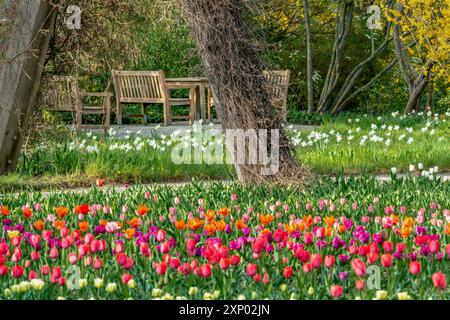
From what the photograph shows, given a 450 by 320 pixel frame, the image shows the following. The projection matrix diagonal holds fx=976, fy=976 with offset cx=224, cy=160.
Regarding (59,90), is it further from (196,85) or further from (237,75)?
(196,85)

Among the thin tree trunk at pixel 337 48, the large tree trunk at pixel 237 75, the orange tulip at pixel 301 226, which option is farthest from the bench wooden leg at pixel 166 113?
the orange tulip at pixel 301 226

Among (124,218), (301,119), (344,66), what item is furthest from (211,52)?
(344,66)

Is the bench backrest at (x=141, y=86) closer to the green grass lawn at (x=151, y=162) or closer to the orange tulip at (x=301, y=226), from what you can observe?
the green grass lawn at (x=151, y=162)

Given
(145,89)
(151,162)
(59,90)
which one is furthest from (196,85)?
(59,90)

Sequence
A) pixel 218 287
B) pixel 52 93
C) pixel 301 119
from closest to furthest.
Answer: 1. pixel 218 287
2. pixel 52 93
3. pixel 301 119

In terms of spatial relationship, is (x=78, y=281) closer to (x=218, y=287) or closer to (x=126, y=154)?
(x=218, y=287)

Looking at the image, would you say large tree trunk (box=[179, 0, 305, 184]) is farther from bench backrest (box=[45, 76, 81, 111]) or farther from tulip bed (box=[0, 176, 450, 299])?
bench backrest (box=[45, 76, 81, 111])

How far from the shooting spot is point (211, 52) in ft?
25.1

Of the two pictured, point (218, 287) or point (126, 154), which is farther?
point (126, 154)

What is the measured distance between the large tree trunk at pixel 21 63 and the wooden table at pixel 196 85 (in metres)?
7.71

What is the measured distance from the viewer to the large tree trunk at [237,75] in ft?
25.0

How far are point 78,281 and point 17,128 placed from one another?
4.61 m

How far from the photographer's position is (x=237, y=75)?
760cm
